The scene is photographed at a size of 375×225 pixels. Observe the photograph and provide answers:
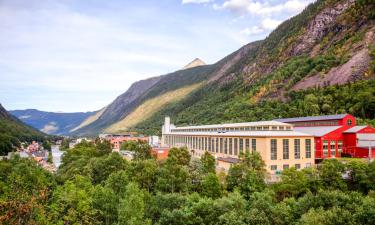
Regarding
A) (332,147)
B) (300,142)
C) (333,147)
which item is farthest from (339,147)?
(300,142)

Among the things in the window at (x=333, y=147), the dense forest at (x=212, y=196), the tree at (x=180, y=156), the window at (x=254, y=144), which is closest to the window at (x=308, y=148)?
the window at (x=333, y=147)

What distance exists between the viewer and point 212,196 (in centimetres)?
4856

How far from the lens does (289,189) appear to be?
153 feet

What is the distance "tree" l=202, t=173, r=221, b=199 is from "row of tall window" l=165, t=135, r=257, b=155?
19106 millimetres

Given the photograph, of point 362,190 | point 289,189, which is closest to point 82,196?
point 289,189

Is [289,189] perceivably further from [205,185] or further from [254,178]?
[205,185]

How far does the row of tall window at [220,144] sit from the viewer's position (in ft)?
230

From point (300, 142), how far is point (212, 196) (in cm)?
2477

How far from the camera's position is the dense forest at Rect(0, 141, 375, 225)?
35594 millimetres

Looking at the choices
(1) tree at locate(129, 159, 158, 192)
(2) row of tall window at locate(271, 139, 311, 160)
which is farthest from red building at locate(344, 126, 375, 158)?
(1) tree at locate(129, 159, 158, 192)

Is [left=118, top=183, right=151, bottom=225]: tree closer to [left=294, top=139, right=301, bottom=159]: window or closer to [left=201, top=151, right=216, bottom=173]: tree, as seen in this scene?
[left=201, top=151, right=216, bottom=173]: tree

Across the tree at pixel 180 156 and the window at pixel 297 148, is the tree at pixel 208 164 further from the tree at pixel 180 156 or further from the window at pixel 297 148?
the window at pixel 297 148

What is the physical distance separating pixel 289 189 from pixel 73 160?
55171mm

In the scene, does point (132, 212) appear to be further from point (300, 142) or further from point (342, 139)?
point (342, 139)
